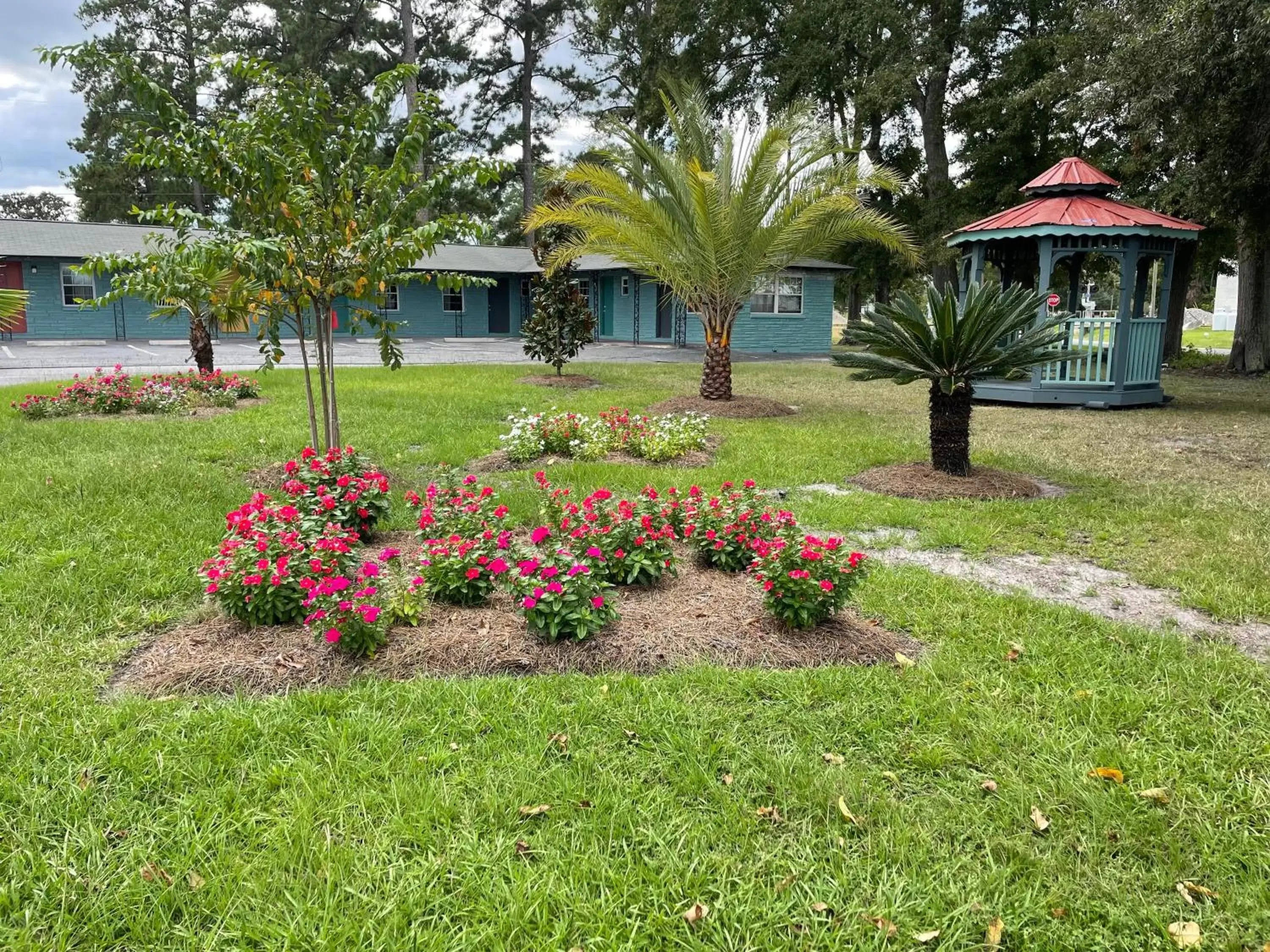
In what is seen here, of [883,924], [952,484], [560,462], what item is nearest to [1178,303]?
[952,484]

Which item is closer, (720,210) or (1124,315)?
(720,210)

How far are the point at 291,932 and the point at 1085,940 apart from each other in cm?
185

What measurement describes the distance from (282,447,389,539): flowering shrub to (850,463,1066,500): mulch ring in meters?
3.86

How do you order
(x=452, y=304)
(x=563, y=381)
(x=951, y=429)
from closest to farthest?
(x=951, y=429), (x=563, y=381), (x=452, y=304)

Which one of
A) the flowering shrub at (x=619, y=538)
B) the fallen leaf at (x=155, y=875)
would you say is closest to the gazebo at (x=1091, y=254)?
the flowering shrub at (x=619, y=538)

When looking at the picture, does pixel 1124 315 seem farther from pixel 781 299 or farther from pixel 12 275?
pixel 12 275

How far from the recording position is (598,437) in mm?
7797

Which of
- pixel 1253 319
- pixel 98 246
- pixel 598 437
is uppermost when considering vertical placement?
pixel 98 246

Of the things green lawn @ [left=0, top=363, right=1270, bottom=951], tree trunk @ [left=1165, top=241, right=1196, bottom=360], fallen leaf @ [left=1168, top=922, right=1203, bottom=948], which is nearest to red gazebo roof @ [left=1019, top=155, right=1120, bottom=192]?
tree trunk @ [left=1165, top=241, right=1196, bottom=360]

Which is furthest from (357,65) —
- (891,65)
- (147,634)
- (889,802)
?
(889,802)

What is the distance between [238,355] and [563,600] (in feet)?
65.1

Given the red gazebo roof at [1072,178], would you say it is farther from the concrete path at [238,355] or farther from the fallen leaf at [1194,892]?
the fallen leaf at [1194,892]

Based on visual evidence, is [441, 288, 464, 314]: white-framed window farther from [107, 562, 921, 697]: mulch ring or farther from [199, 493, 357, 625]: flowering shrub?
[107, 562, 921, 697]: mulch ring

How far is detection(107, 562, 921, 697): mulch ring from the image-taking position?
323 centimetres
